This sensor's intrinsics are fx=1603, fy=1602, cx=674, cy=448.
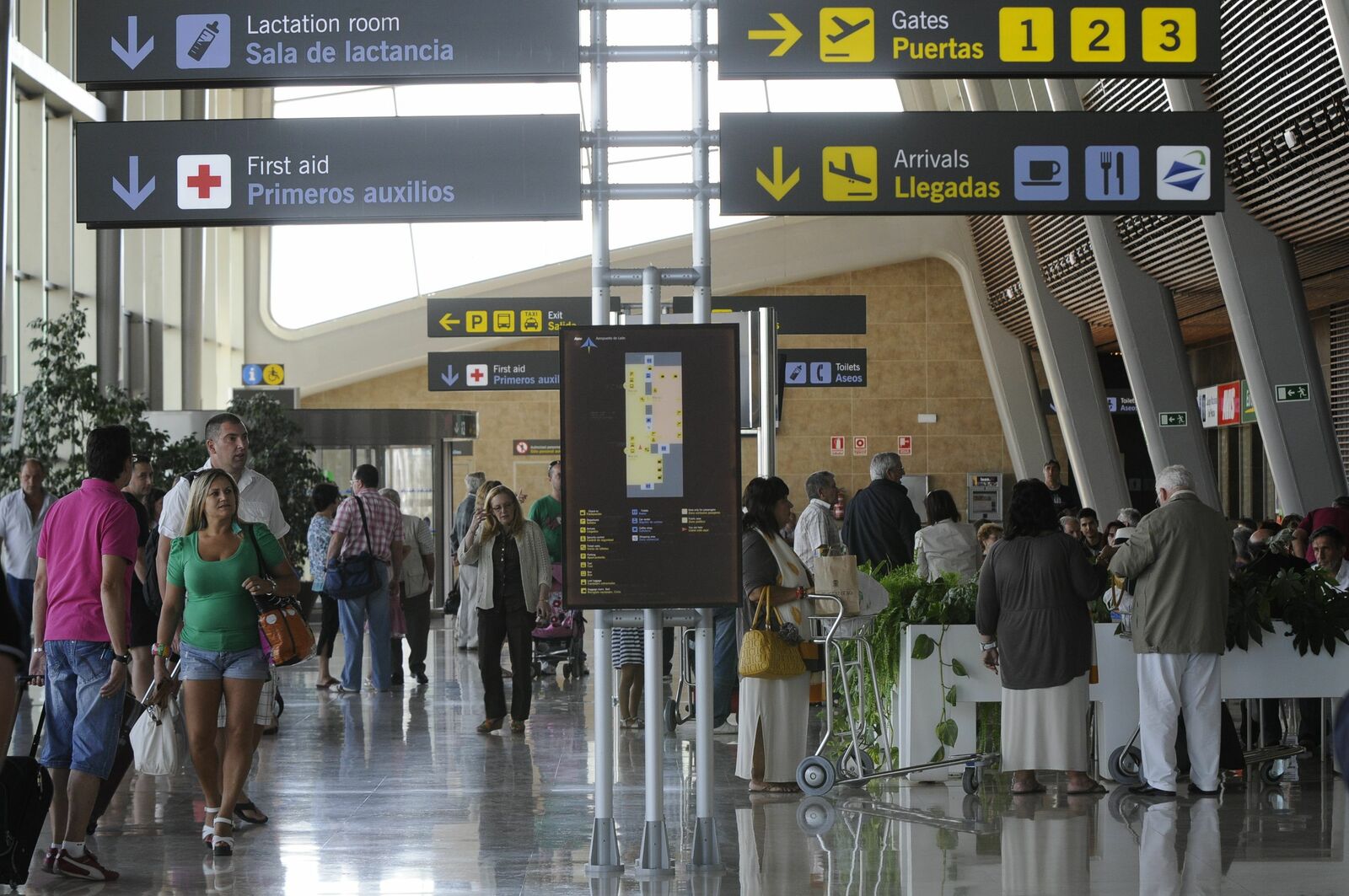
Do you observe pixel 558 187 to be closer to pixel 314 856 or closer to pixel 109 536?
pixel 109 536

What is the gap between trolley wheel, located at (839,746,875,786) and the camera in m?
7.92

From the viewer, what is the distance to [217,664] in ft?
20.8

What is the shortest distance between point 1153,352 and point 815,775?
13771 millimetres

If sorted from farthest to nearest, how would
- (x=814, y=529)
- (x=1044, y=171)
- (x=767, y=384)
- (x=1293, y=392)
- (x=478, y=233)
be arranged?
(x=478, y=233) < (x=1293, y=392) < (x=814, y=529) < (x=767, y=384) < (x=1044, y=171)

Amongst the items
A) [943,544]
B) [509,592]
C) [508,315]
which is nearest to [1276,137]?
[943,544]

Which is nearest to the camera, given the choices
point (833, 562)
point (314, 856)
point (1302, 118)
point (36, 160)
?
point (314, 856)

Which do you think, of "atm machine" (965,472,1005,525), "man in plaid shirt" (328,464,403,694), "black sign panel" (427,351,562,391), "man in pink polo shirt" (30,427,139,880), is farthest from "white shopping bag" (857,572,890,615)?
"atm machine" (965,472,1005,525)

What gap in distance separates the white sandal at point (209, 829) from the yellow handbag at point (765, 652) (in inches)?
99.0

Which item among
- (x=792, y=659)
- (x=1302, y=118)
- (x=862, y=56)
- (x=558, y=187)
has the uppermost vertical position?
(x=1302, y=118)

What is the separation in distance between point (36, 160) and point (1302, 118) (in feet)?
43.6

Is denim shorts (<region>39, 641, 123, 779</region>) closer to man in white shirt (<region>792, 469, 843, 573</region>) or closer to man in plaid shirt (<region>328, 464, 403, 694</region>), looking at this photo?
man in white shirt (<region>792, 469, 843, 573</region>)

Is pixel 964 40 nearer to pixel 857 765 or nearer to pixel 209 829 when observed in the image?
pixel 857 765

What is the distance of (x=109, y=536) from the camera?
596cm

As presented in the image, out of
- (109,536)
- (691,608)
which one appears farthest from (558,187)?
(109,536)
